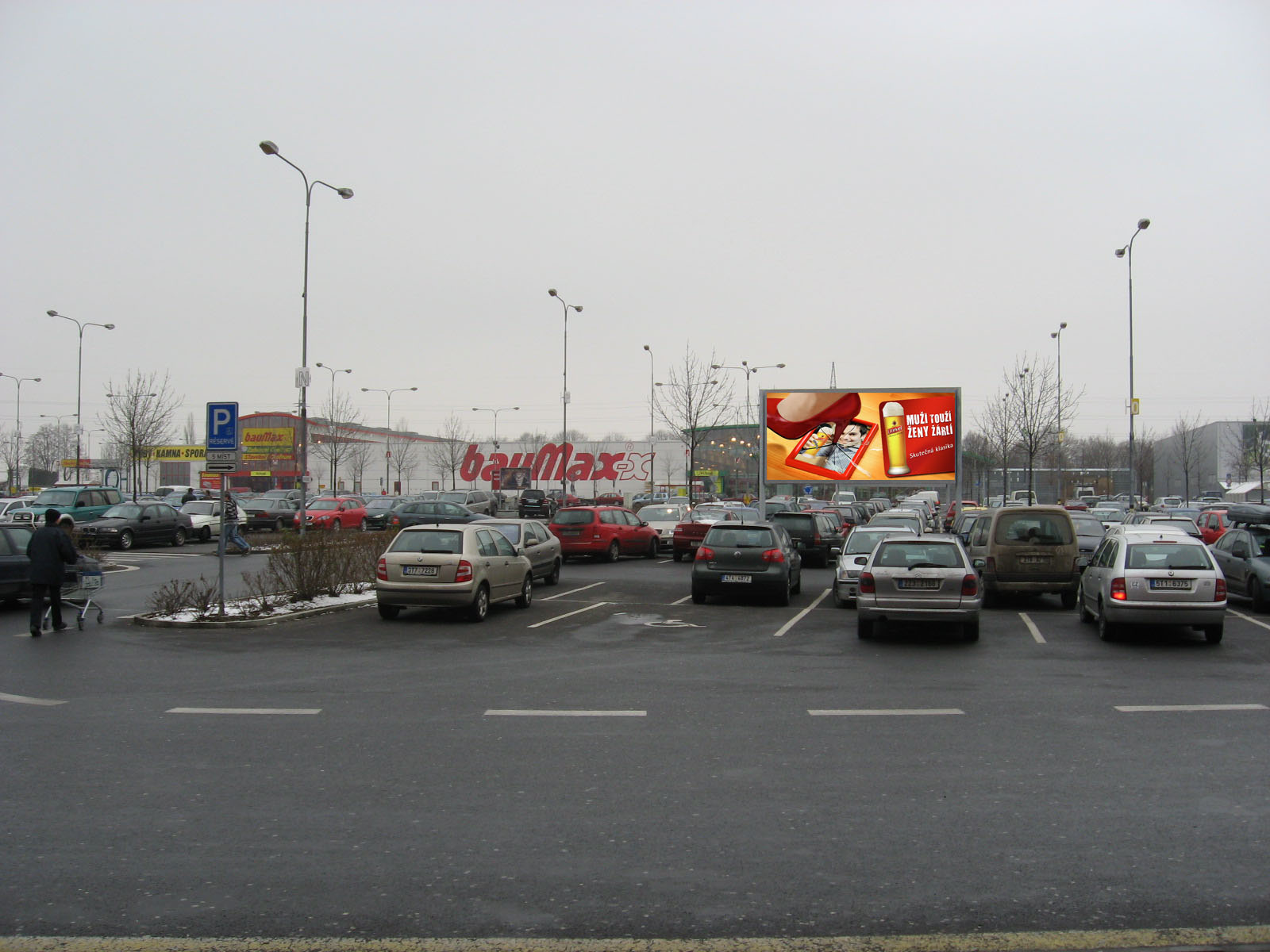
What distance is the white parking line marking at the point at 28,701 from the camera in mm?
9336

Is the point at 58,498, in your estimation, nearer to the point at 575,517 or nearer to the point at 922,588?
the point at 575,517

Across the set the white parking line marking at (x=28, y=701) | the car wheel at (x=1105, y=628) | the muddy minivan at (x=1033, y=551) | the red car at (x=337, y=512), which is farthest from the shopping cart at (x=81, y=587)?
the red car at (x=337, y=512)

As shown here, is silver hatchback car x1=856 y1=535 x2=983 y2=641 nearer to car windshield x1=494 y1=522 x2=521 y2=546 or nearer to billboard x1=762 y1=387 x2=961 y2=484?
car windshield x1=494 y1=522 x2=521 y2=546

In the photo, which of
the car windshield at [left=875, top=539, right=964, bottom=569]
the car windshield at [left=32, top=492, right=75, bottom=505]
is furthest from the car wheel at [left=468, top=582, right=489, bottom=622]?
the car windshield at [left=32, top=492, right=75, bottom=505]

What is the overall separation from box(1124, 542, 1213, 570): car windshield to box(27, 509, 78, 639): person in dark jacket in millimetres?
14415

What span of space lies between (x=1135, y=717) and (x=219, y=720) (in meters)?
7.96

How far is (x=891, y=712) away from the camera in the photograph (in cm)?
905

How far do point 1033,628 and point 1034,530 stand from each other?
117 inches

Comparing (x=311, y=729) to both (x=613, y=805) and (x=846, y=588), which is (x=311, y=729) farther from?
(x=846, y=588)

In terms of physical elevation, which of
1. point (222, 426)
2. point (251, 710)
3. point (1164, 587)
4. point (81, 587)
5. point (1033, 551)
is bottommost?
point (251, 710)

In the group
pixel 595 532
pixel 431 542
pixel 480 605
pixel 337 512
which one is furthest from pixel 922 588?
pixel 337 512

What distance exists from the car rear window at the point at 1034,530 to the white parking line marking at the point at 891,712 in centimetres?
945

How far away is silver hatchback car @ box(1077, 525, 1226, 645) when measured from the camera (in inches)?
519

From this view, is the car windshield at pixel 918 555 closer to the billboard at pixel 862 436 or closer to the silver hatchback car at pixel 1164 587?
the silver hatchback car at pixel 1164 587
